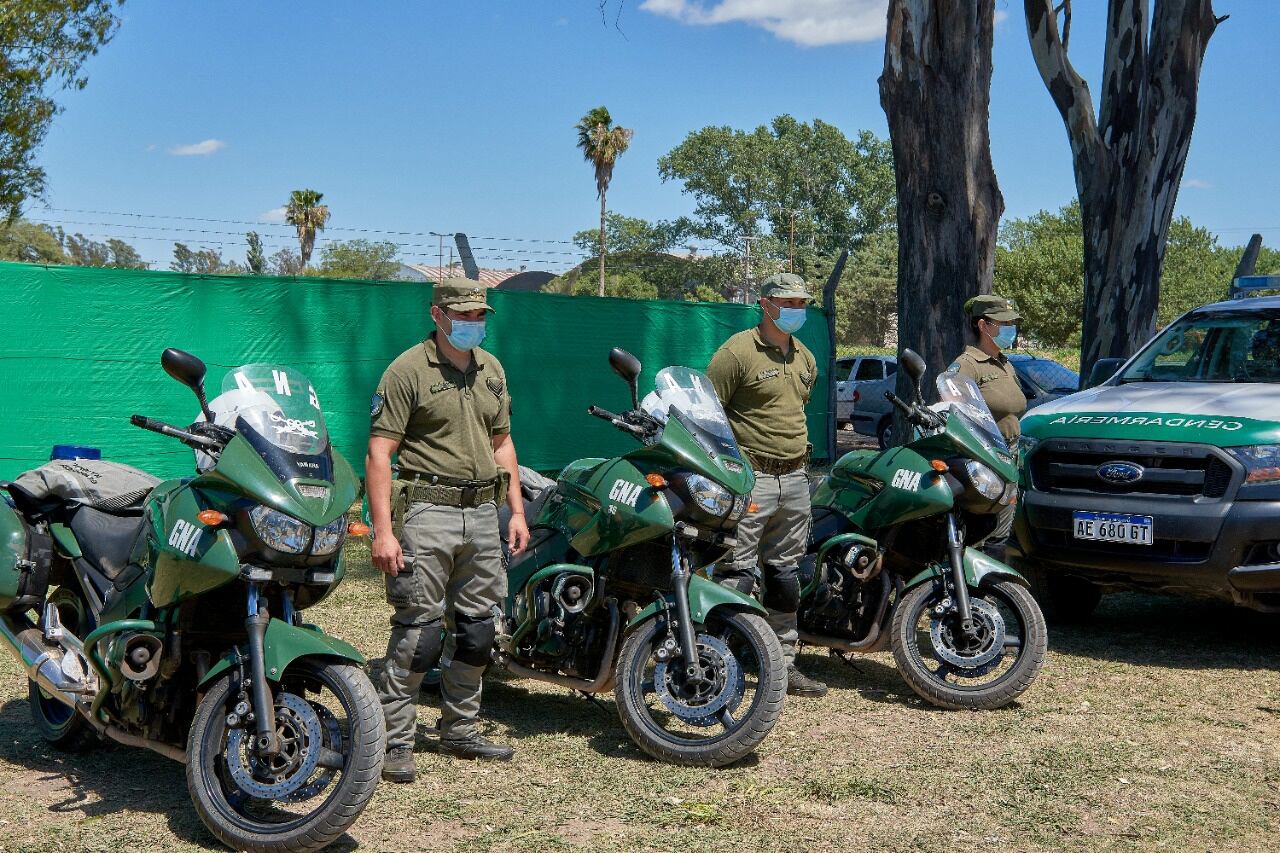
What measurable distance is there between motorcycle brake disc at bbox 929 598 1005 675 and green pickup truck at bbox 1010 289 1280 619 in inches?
53.9

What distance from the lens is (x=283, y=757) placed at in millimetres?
4031

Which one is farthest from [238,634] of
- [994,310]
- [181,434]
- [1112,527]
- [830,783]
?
[1112,527]

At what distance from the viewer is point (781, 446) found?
620 cm

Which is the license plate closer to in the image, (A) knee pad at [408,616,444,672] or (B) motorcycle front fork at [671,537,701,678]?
(B) motorcycle front fork at [671,537,701,678]

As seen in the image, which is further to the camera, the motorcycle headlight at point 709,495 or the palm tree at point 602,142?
the palm tree at point 602,142

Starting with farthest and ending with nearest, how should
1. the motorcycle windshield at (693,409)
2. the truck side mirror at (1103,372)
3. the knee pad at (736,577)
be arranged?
the truck side mirror at (1103,372) < the knee pad at (736,577) < the motorcycle windshield at (693,409)

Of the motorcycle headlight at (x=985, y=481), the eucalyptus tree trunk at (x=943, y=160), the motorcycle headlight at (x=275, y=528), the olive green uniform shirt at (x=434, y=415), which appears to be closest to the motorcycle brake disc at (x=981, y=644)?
the motorcycle headlight at (x=985, y=481)

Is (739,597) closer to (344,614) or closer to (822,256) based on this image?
(344,614)

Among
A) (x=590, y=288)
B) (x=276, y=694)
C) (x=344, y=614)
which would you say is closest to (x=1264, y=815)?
(x=276, y=694)

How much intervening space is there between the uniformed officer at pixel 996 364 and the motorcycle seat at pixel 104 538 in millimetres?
4143

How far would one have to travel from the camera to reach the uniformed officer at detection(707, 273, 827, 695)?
20.3ft

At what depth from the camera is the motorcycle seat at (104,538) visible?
5.02m

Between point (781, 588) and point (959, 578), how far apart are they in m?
0.81

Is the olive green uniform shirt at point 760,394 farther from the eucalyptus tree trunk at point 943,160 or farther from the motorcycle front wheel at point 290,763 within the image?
the eucalyptus tree trunk at point 943,160
